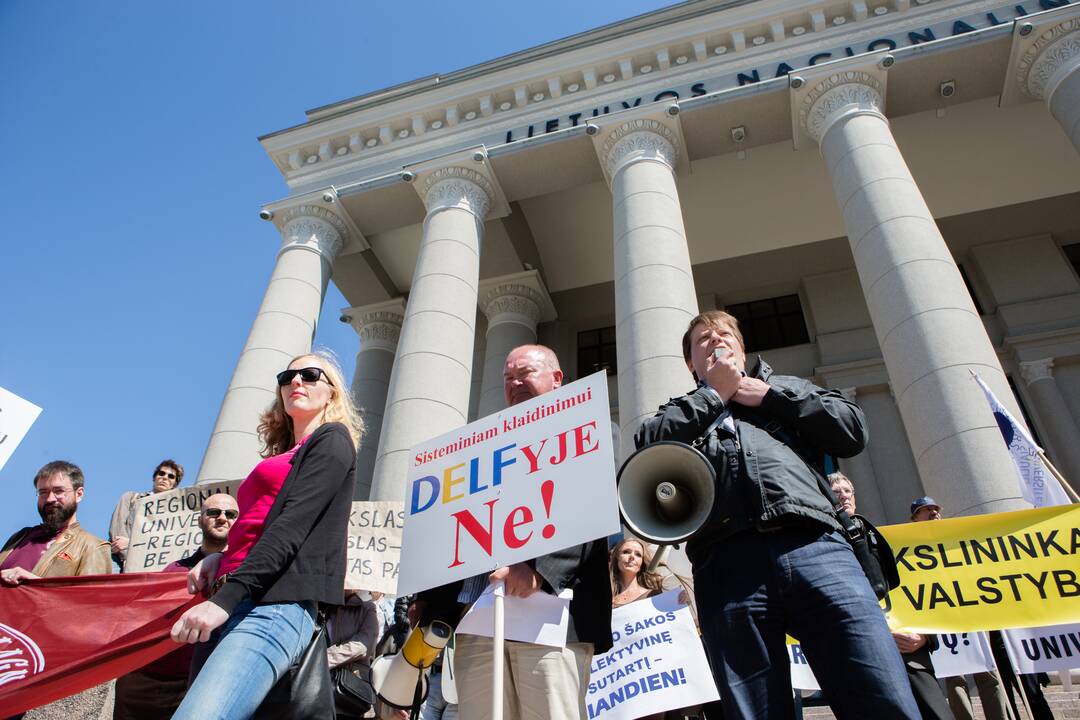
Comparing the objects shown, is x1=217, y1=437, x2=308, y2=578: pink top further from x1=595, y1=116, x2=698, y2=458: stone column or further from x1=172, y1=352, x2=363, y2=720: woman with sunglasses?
x1=595, y1=116, x2=698, y2=458: stone column

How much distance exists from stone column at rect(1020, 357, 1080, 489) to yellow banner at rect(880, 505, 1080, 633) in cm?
1170

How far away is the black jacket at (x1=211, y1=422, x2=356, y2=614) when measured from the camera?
2.41 m

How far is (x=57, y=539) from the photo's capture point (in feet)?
19.0

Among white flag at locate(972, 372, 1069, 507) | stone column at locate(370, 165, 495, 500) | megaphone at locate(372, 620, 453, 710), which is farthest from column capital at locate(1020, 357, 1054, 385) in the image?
megaphone at locate(372, 620, 453, 710)

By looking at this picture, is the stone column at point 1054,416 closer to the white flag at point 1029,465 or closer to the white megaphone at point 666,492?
the white flag at point 1029,465

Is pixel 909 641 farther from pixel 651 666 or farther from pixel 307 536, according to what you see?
pixel 307 536

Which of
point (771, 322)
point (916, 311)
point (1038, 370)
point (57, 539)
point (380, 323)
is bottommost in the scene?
point (57, 539)

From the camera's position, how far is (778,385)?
→ 9.64 feet

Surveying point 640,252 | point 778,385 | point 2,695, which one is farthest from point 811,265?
point 2,695

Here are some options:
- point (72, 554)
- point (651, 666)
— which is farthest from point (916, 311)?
point (72, 554)

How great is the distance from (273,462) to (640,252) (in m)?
9.90

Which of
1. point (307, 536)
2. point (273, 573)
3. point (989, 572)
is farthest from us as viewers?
point (989, 572)

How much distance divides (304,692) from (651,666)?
3.16 m

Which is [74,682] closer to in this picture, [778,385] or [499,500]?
[499,500]
